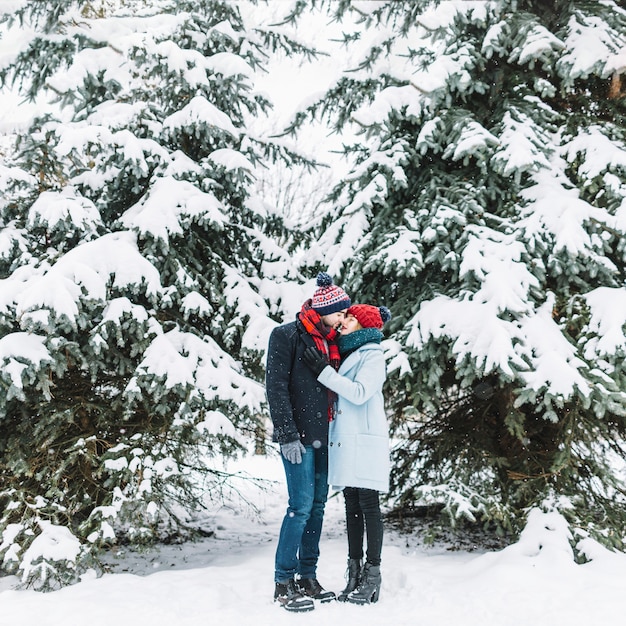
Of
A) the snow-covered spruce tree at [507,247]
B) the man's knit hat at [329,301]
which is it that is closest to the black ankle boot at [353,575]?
the snow-covered spruce tree at [507,247]

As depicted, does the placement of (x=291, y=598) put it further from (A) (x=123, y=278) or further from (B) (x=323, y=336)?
(A) (x=123, y=278)

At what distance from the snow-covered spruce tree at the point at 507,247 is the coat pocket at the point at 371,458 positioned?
3.95ft

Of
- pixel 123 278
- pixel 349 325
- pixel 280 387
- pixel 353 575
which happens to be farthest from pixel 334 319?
pixel 123 278

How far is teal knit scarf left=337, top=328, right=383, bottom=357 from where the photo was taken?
380 cm

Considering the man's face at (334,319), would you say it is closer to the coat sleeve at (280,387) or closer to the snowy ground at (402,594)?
the coat sleeve at (280,387)

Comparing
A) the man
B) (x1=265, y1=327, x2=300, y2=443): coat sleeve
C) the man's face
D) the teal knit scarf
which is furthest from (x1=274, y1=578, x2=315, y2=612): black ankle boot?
the man's face

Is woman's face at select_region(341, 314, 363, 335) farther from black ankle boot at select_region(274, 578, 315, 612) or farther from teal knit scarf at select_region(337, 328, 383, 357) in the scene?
black ankle boot at select_region(274, 578, 315, 612)

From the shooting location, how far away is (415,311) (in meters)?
5.13

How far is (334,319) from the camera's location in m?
3.81

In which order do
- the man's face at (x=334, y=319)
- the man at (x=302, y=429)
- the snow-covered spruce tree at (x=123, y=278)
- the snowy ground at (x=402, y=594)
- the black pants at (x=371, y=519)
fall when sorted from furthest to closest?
the snow-covered spruce tree at (x=123, y=278)
the man's face at (x=334, y=319)
the black pants at (x=371, y=519)
the man at (x=302, y=429)
the snowy ground at (x=402, y=594)

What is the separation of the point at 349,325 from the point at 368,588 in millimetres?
1668

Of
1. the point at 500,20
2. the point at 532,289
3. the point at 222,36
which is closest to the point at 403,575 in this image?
the point at 532,289

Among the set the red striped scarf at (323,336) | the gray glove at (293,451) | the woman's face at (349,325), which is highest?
the woman's face at (349,325)

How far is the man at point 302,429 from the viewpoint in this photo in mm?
3580
